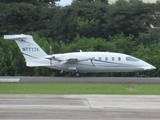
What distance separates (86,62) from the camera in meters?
39.2

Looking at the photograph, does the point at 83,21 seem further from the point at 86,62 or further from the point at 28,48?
the point at 86,62

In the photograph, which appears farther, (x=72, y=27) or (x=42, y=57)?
(x=72, y=27)

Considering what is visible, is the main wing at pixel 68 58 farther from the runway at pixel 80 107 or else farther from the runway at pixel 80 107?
the runway at pixel 80 107

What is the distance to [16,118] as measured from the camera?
16.2 m

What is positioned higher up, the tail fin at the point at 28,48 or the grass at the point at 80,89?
the tail fin at the point at 28,48

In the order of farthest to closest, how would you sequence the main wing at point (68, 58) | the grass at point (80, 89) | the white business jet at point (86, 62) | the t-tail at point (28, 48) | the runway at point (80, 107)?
the t-tail at point (28, 48)
the white business jet at point (86, 62)
the main wing at point (68, 58)
the grass at point (80, 89)
the runway at point (80, 107)

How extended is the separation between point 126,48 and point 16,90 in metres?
19.8

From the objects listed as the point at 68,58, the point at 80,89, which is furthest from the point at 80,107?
the point at 68,58

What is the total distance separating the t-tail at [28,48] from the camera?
1563 inches

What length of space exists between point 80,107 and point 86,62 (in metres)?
19.5

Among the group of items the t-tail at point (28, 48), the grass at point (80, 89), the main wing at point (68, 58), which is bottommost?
the grass at point (80, 89)

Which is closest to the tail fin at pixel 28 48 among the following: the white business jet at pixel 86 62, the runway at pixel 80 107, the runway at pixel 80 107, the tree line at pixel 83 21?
the white business jet at pixel 86 62

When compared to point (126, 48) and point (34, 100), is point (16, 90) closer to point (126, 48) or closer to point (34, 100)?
point (34, 100)

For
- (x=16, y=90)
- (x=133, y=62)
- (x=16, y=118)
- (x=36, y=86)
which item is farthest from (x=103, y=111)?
(x=133, y=62)
